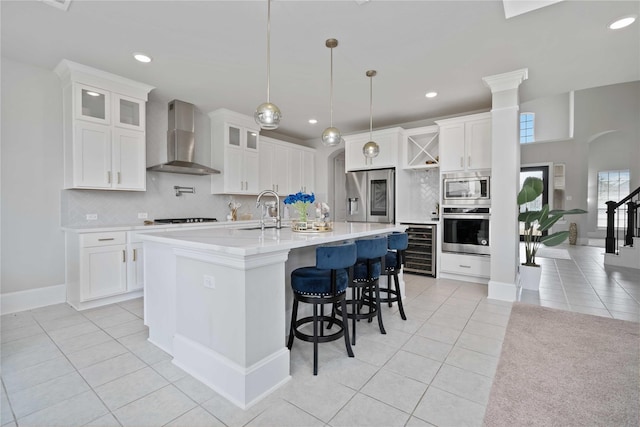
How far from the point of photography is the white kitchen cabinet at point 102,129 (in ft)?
10.6

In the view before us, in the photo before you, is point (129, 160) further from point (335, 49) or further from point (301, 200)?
point (335, 49)

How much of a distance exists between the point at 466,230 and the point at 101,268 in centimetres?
475

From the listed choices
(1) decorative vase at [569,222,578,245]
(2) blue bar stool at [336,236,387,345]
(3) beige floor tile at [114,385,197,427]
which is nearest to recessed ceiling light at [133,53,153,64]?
(2) blue bar stool at [336,236,387,345]

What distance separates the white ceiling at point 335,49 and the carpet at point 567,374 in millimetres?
2665

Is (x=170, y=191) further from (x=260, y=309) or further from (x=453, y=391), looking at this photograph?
(x=453, y=391)

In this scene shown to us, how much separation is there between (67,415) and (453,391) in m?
2.18

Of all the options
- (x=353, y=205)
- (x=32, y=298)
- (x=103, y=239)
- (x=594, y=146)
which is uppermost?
(x=594, y=146)

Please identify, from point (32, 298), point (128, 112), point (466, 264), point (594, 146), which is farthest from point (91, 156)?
point (594, 146)

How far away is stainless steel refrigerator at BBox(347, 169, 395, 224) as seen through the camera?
5121 millimetres

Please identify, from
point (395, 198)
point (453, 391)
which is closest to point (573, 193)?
point (395, 198)

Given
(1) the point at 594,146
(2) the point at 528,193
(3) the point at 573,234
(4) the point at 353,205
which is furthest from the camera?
(1) the point at 594,146

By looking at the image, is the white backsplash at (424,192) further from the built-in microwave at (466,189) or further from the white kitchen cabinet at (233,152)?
the white kitchen cabinet at (233,152)

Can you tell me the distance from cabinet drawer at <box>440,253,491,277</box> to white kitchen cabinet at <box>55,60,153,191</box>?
14.6 ft

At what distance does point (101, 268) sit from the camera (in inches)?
128
